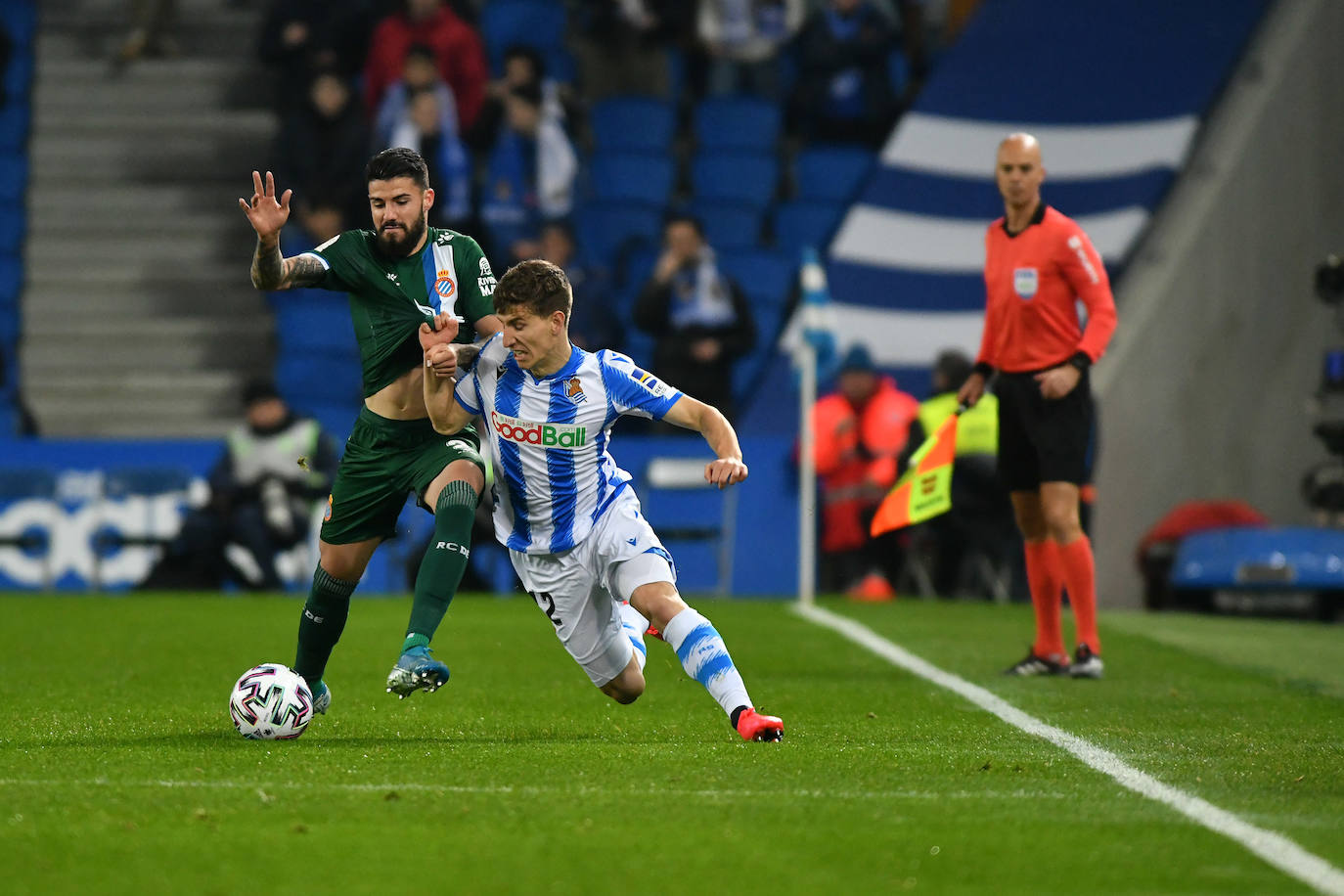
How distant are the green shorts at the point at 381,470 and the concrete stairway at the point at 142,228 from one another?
36.5 feet

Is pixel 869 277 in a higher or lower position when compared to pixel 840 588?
higher

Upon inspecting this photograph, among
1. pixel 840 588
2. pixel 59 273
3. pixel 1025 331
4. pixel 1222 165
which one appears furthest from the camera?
pixel 59 273

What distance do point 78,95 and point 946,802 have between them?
17033 millimetres

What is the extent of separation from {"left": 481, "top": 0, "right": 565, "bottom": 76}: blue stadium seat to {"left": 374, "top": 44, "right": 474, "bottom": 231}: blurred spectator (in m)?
2.20

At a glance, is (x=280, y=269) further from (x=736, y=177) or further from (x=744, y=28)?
(x=744, y=28)

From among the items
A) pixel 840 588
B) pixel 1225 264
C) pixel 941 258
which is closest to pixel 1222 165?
pixel 1225 264

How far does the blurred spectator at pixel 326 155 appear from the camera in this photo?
57.3 ft

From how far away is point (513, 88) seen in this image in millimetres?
17391

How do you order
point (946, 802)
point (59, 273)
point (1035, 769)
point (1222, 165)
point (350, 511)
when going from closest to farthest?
point (946, 802), point (1035, 769), point (350, 511), point (1222, 165), point (59, 273)

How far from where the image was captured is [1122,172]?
17.7 meters

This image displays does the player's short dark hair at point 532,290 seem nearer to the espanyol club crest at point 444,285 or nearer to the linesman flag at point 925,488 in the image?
the espanyol club crest at point 444,285

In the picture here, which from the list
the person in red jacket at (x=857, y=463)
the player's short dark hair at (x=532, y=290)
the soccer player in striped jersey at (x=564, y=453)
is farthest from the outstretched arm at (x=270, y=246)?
the person in red jacket at (x=857, y=463)

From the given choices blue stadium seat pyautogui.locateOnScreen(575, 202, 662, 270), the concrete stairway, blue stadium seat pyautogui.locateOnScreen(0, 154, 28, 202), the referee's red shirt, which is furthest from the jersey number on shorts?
blue stadium seat pyautogui.locateOnScreen(0, 154, 28, 202)

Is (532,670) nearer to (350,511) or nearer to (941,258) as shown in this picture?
(350,511)
